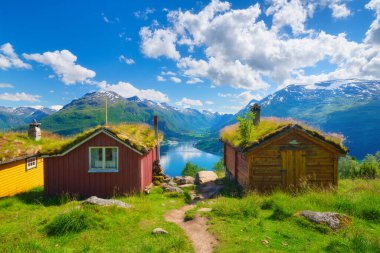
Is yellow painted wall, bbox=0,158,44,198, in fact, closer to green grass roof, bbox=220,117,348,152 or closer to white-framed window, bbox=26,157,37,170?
white-framed window, bbox=26,157,37,170

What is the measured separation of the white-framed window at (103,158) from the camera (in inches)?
686

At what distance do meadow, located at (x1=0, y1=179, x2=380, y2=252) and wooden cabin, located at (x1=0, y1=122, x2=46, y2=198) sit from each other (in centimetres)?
634

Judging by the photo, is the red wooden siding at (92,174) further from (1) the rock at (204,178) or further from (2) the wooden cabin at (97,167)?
(1) the rock at (204,178)

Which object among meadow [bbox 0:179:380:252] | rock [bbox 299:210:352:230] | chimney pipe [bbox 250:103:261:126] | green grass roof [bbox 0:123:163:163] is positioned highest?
chimney pipe [bbox 250:103:261:126]

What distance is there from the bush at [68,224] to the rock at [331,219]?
8.30 meters

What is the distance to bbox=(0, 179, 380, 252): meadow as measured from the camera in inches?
303

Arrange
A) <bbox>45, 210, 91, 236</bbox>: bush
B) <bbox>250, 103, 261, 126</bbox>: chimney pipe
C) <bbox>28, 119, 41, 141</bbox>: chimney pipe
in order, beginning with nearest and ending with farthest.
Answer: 1. <bbox>45, 210, 91, 236</bbox>: bush
2. <bbox>250, 103, 261, 126</bbox>: chimney pipe
3. <bbox>28, 119, 41, 141</bbox>: chimney pipe

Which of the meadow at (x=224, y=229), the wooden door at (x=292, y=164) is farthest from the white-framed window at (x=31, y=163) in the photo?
the wooden door at (x=292, y=164)

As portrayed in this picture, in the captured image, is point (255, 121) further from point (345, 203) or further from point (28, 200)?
point (28, 200)

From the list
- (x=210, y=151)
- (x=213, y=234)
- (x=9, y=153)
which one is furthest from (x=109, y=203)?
(x=210, y=151)

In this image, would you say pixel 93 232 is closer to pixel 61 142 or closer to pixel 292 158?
pixel 61 142

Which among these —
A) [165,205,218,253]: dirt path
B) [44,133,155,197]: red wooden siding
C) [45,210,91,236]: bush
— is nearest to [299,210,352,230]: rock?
[165,205,218,253]: dirt path

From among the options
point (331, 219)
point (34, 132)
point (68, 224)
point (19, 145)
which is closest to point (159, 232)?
point (68, 224)

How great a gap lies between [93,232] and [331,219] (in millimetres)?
8484
